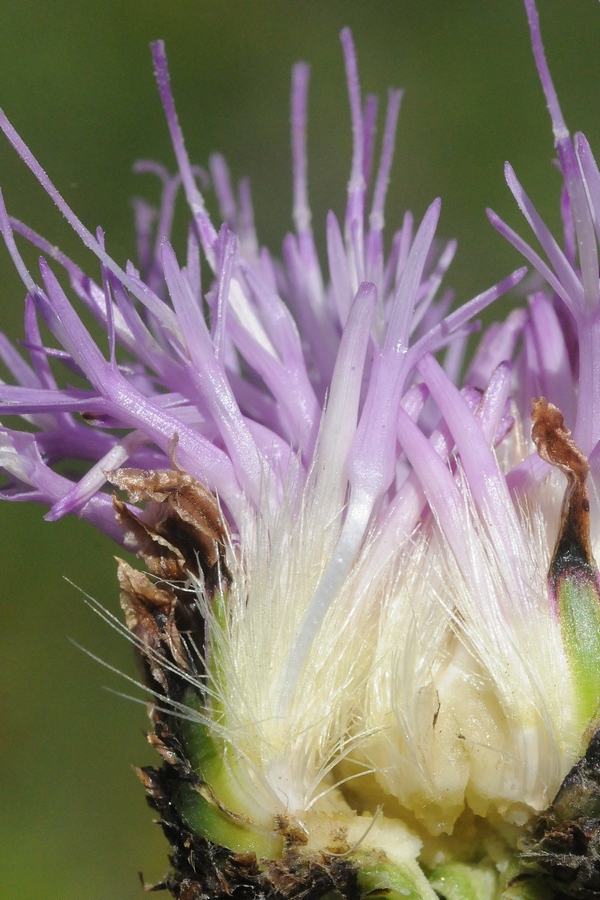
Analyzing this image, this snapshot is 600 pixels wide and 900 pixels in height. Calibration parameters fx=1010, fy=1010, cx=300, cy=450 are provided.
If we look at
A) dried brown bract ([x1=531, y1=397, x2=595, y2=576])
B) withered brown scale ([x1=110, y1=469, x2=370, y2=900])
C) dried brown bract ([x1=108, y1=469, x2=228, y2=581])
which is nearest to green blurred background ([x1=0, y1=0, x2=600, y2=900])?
withered brown scale ([x1=110, y1=469, x2=370, y2=900])

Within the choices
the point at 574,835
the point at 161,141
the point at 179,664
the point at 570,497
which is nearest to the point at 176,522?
the point at 179,664

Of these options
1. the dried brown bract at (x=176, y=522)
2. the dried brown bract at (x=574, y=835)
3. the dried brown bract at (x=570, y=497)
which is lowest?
the dried brown bract at (x=574, y=835)

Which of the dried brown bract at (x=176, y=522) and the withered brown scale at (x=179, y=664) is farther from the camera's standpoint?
the dried brown bract at (x=176, y=522)

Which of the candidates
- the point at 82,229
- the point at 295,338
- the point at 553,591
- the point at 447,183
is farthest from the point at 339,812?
the point at 447,183

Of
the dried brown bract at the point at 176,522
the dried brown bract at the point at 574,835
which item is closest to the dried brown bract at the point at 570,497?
the dried brown bract at the point at 574,835

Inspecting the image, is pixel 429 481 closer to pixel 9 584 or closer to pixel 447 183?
pixel 9 584

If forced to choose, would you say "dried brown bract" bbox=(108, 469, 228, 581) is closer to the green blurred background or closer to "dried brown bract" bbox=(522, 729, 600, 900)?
"dried brown bract" bbox=(522, 729, 600, 900)

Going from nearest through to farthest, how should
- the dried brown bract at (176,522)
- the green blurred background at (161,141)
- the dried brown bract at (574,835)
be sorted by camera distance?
the dried brown bract at (574,835) → the dried brown bract at (176,522) → the green blurred background at (161,141)

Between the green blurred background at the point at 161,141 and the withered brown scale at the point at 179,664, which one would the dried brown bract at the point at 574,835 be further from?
the green blurred background at the point at 161,141

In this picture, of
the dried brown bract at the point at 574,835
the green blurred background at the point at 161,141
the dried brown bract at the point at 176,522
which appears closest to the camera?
the dried brown bract at the point at 574,835
